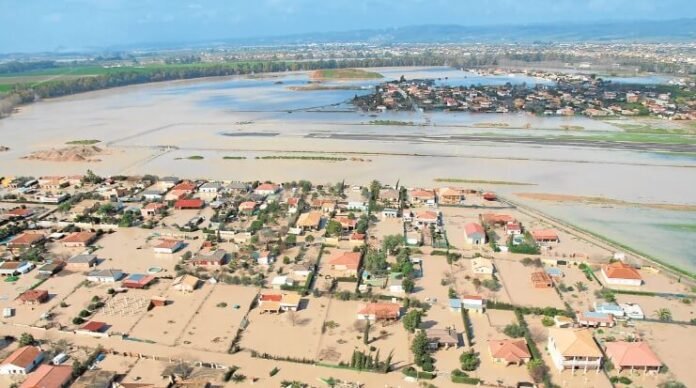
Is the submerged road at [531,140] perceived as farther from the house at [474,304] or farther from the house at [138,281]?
the house at [474,304]

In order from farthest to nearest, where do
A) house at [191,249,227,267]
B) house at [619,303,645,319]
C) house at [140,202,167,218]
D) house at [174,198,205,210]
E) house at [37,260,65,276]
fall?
house at [174,198,205,210], house at [140,202,167,218], house at [191,249,227,267], house at [37,260,65,276], house at [619,303,645,319]

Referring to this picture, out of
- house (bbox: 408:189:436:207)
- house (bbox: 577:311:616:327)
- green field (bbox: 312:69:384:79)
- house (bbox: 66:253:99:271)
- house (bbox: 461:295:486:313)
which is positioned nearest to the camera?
house (bbox: 577:311:616:327)

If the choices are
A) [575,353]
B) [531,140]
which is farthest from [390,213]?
[531,140]

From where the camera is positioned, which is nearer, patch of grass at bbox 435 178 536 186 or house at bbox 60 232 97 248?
house at bbox 60 232 97 248

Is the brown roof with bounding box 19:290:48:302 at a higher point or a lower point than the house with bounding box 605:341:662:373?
higher

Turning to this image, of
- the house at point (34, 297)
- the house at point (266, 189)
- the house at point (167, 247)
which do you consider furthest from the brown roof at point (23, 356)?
the house at point (266, 189)

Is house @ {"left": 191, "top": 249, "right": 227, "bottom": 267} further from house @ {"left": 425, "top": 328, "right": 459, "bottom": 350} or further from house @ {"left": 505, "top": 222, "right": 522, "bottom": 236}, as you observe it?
house @ {"left": 505, "top": 222, "right": 522, "bottom": 236}

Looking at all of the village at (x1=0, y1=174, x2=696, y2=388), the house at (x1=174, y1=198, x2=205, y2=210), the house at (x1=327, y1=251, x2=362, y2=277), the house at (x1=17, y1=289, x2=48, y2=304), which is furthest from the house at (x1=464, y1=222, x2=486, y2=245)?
the house at (x1=17, y1=289, x2=48, y2=304)
